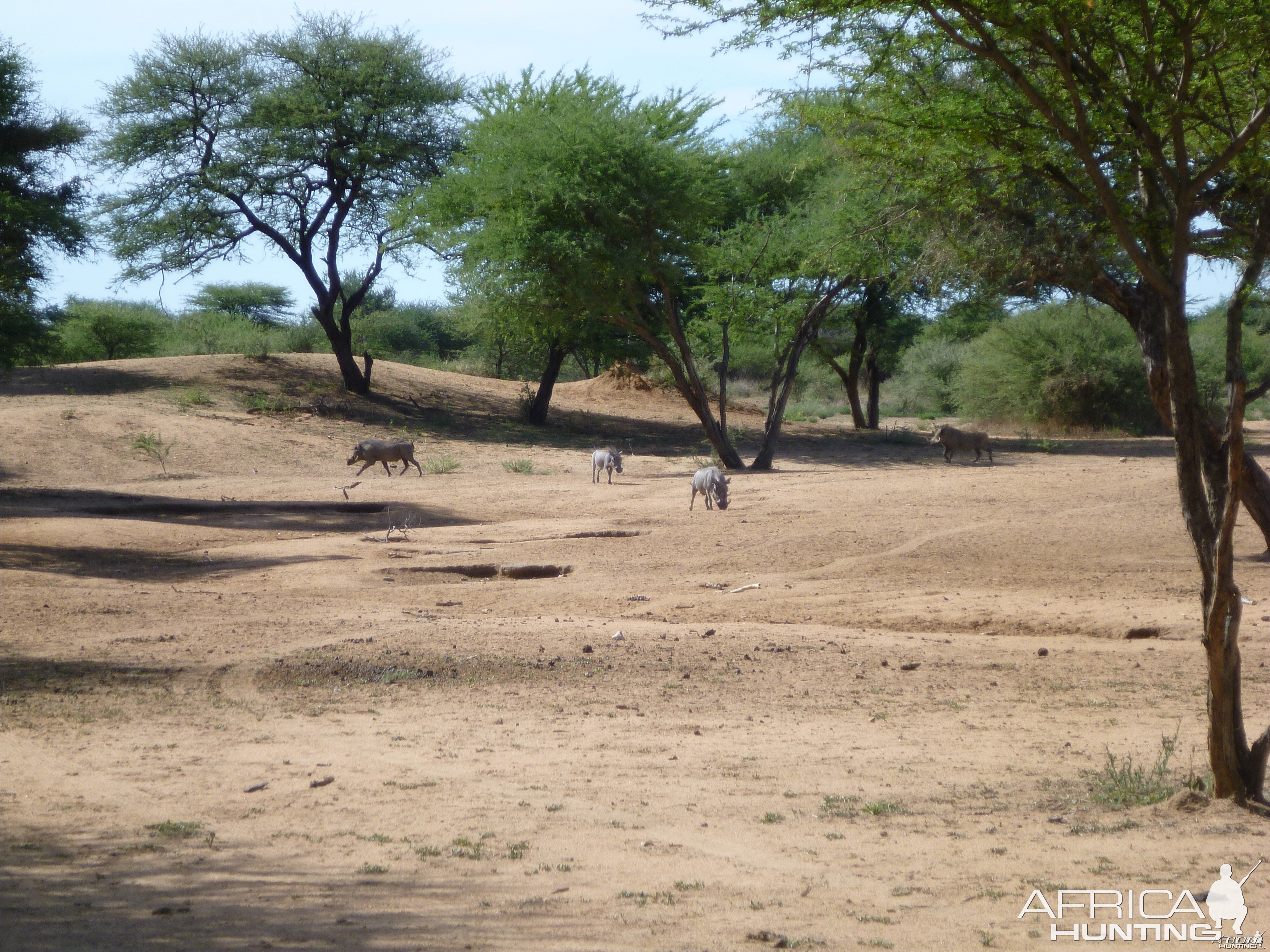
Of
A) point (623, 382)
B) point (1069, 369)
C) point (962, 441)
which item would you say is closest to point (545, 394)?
point (623, 382)

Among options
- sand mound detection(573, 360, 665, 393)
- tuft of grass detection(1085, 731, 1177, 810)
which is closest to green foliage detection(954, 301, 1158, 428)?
sand mound detection(573, 360, 665, 393)

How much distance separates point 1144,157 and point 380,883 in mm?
5520

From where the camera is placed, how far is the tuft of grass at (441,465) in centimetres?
2272

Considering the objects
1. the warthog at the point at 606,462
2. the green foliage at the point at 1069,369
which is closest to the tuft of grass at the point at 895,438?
the green foliage at the point at 1069,369

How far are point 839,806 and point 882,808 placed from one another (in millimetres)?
198

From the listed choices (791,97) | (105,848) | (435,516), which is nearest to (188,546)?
(435,516)

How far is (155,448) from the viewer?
22359 millimetres

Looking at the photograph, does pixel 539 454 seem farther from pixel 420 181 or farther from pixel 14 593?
pixel 14 593

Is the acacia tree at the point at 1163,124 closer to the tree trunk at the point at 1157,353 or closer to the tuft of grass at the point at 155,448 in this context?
the tree trunk at the point at 1157,353

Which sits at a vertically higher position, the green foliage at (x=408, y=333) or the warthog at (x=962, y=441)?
the green foliage at (x=408, y=333)

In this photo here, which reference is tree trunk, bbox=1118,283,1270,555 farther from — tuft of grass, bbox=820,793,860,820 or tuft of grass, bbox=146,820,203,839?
tuft of grass, bbox=146,820,203,839

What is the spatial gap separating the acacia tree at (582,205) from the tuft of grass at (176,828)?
1896 centimetres

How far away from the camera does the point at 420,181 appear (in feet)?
99.6

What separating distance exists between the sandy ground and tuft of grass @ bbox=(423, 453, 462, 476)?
5.57 m
